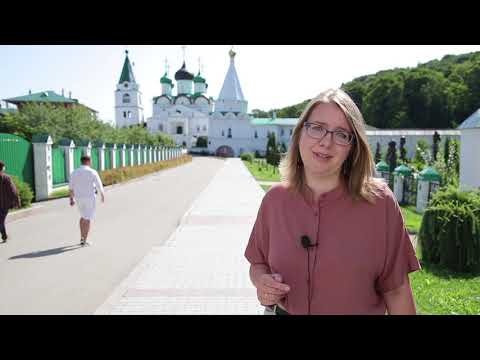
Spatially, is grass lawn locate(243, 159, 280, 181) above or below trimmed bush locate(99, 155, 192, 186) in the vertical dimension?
below

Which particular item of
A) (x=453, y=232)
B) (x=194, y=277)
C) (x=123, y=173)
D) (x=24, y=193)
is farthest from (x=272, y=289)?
(x=123, y=173)

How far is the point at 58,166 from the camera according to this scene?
16.3 m

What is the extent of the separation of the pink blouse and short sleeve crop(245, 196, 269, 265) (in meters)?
0.12

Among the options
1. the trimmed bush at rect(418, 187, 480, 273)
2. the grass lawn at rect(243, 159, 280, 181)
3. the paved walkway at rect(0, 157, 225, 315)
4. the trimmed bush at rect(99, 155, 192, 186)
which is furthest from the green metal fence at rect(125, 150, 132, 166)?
the trimmed bush at rect(418, 187, 480, 273)

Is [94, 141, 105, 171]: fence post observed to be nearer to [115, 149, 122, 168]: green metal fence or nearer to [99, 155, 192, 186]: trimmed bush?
[99, 155, 192, 186]: trimmed bush

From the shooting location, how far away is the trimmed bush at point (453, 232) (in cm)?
600

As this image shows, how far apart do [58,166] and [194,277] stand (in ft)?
41.2

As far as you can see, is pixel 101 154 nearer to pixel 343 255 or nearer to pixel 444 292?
pixel 444 292

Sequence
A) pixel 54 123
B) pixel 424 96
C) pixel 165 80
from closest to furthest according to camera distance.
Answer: pixel 54 123 → pixel 424 96 → pixel 165 80

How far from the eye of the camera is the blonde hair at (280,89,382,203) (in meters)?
1.52

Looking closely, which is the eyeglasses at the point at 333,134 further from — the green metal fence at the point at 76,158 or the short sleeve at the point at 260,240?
the green metal fence at the point at 76,158

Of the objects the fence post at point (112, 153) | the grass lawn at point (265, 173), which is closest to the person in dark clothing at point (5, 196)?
the grass lawn at point (265, 173)
